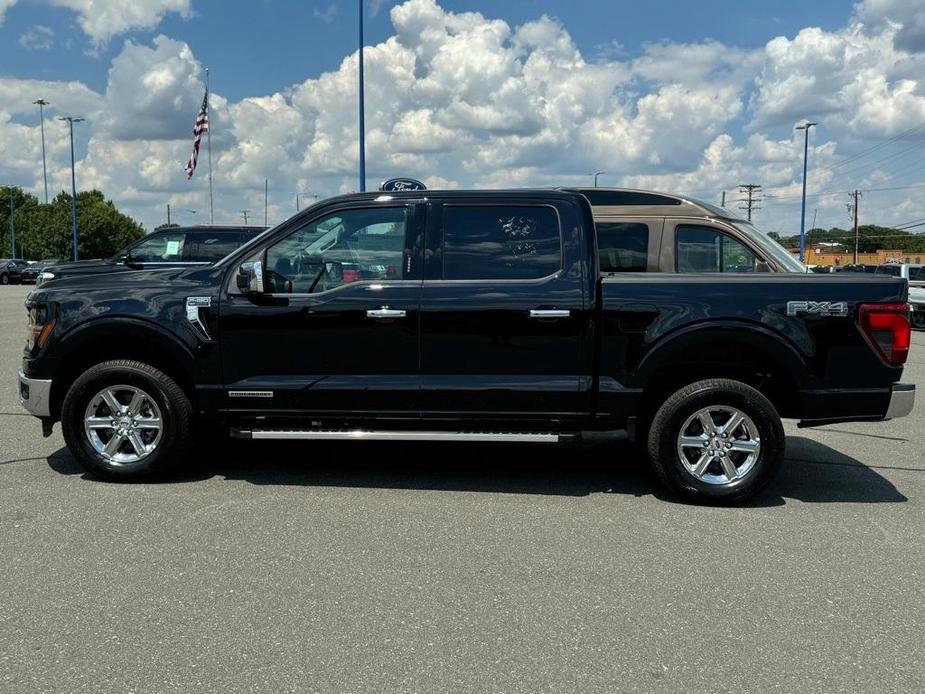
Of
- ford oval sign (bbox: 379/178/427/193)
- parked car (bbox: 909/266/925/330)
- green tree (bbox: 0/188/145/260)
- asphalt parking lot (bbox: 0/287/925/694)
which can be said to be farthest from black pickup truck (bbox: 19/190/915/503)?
green tree (bbox: 0/188/145/260)

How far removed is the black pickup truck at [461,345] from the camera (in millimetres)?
5008

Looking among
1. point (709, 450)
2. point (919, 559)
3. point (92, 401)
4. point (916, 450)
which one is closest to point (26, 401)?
point (92, 401)

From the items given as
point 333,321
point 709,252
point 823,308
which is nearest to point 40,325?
point 333,321

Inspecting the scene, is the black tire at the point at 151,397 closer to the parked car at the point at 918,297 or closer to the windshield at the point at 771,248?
the windshield at the point at 771,248

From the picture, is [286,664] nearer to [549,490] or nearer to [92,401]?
[549,490]

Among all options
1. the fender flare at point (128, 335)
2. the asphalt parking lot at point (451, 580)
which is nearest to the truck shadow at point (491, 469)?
the asphalt parking lot at point (451, 580)

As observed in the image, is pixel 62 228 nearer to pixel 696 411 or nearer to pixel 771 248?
pixel 771 248

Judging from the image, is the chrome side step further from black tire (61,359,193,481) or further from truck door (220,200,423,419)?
black tire (61,359,193,481)

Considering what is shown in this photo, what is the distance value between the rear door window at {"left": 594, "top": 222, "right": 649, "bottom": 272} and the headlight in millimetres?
5110

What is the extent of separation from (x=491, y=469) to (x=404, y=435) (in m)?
0.97

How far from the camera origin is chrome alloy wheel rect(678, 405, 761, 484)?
199 inches

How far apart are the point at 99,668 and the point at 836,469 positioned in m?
5.22

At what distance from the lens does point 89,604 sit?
3529mm

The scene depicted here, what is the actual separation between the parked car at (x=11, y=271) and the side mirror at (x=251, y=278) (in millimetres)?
48452
